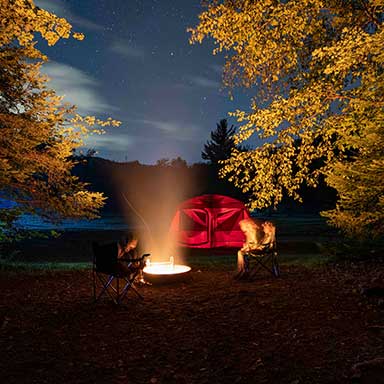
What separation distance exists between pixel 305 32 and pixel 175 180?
5463 cm

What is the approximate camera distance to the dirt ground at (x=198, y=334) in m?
3.81

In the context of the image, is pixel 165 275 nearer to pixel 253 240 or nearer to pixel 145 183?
pixel 253 240

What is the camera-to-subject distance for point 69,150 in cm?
854

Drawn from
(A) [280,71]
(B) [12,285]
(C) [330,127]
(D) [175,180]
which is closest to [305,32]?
(A) [280,71]

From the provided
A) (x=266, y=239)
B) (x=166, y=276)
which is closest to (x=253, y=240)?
(x=266, y=239)

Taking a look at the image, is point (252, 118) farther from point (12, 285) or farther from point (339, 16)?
point (12, 285)

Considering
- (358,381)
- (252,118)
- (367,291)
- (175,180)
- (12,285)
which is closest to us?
(358,381)

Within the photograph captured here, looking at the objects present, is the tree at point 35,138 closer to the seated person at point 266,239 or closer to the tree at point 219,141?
the seated person at point 266,239

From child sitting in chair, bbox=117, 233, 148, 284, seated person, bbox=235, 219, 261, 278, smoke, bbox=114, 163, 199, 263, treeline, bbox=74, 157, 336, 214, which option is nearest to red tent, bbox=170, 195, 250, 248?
seated person, bbox=235, 219, 261, 278

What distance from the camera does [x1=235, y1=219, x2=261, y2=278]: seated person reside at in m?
8.61

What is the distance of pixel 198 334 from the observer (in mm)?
5020

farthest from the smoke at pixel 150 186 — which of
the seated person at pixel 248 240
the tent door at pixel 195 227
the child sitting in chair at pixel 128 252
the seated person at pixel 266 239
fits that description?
the child sitting in chair at pixel 128 252

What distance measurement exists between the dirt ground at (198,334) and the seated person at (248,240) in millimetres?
599

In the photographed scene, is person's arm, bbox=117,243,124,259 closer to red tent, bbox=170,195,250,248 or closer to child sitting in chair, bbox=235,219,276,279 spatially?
child sitting in chair, bbox=235,219,276,279
